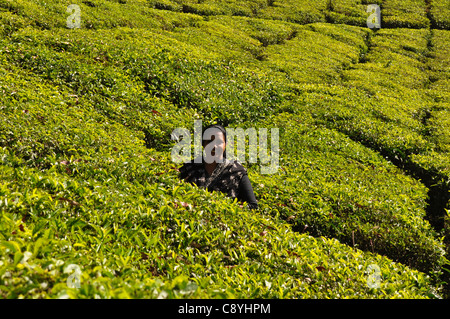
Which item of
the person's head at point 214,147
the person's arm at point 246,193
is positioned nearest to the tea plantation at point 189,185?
the person's arm at point 246,193

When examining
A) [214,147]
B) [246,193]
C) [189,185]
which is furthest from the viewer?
[214,147]

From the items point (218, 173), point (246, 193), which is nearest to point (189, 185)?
point (218, 173)

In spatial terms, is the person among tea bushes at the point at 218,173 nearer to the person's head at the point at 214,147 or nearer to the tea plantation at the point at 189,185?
the person's head at the point at 214,147

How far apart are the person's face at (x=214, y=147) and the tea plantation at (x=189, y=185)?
0.90 metres

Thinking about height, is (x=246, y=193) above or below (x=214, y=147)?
below

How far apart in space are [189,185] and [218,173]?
2.93ft

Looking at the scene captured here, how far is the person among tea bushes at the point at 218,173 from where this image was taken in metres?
6.96

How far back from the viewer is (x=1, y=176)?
186 inches

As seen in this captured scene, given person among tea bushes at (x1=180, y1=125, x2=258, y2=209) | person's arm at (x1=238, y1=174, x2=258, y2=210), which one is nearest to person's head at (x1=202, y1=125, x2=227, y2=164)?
person among tea bushes at (x1=180, y1=125, x2=258, y2=209)

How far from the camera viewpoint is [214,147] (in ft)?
23.2

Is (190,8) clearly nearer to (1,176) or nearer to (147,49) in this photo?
(147,49)

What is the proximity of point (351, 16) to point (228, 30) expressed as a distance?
1895cm

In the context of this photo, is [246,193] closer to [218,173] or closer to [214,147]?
[218,173]

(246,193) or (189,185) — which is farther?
(246,193)
